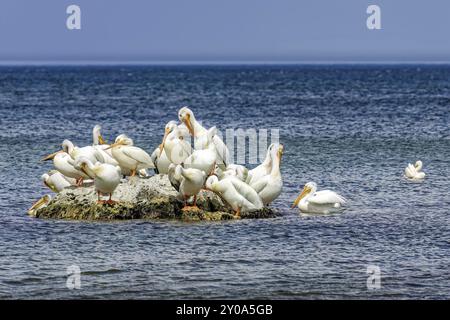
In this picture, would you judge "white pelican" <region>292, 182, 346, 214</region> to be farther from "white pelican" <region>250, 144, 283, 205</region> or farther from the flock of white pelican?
"white pelican" <region>250, 144, 283, 205</region>

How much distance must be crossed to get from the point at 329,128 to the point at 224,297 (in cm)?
2527

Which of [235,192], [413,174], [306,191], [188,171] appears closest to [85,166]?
[188,171]

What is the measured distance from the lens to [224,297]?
47.6 ft

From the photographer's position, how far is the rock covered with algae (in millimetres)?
18875

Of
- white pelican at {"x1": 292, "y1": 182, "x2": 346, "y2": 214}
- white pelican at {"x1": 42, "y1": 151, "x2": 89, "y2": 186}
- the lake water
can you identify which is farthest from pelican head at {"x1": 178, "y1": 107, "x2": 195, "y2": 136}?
white pelican at {"x1": 292, "y1": 182, "x2": 346, "y2": 214}

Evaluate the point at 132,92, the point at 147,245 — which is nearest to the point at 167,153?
the point at 147,245

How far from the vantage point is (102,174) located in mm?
18328

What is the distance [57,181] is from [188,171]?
10.1 ft

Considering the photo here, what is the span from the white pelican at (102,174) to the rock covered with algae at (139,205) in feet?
1.09

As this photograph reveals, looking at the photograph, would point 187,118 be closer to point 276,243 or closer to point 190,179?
point 190,179

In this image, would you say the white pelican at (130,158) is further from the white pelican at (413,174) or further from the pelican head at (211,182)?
the white pelican at (413,174)

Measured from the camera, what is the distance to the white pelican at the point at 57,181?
800 inches

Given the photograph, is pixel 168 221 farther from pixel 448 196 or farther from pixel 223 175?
pixel 448 196

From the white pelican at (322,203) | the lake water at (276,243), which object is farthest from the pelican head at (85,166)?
the white pelican at (322,203)
